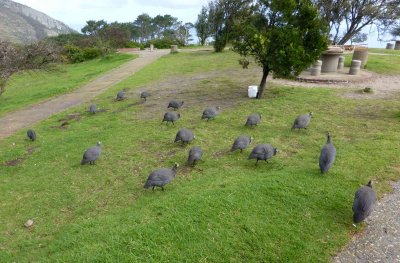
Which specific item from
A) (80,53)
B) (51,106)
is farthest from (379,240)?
(80,53)

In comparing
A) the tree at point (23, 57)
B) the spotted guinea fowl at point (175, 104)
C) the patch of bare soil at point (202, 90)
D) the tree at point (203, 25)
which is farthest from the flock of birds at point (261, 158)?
the tree at point (203, 25)

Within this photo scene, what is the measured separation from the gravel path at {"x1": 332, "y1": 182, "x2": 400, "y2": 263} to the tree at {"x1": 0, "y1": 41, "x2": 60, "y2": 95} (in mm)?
20835

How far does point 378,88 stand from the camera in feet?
55.3

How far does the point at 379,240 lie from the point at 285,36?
9744 mm

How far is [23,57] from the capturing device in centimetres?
2195

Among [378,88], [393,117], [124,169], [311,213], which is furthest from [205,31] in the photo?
[311,213]

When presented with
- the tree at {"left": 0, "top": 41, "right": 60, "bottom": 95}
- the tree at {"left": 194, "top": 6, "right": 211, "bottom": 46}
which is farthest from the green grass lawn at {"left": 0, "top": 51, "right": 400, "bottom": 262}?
the tree at {"left": 194, "top": 6, "right": 211, "bottom": 46}

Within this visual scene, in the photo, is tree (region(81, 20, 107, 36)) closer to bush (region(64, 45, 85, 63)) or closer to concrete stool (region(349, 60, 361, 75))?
bush (region(64, 45, 85, 63))

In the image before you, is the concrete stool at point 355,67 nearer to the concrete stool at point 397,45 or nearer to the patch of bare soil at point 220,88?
the patch of bare soil at point 220,88

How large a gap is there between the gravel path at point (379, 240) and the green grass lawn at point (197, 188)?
203mm

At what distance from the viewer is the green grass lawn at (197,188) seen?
5.88m

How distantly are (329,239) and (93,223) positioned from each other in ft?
14.8

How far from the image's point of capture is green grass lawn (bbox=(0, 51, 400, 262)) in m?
5.88

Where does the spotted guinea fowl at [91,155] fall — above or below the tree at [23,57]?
below
